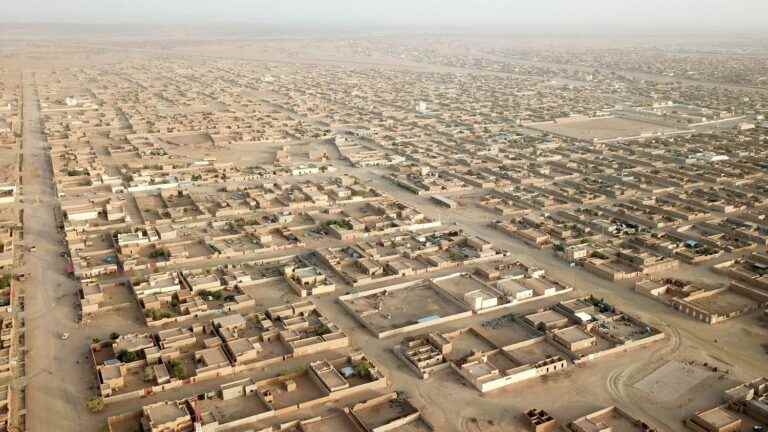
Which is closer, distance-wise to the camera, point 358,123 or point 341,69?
point 358,123

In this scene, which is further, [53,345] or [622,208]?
[622,208]

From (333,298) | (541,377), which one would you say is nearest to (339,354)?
(333,298)

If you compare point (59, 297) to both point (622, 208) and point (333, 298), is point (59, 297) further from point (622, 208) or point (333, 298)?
point (622, 208)

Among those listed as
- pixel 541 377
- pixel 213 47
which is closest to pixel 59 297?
pixel 541 377

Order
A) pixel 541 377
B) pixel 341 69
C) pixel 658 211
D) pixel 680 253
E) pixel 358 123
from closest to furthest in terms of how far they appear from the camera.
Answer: pixel 541 377, pixel 680 253, pixel 658 211, pixel 358 123, pixel 341 69

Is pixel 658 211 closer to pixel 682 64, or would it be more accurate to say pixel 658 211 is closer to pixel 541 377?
pixel 541 377

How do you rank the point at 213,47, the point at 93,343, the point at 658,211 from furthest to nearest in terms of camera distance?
the point at 213,47, the point at 658,211, the point at 93,343

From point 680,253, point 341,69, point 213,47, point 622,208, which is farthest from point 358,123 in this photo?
point 213,47

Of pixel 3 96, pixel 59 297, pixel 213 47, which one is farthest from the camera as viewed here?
pixel 213 47

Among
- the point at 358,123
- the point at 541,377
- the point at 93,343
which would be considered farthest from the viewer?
the point at 358,123
